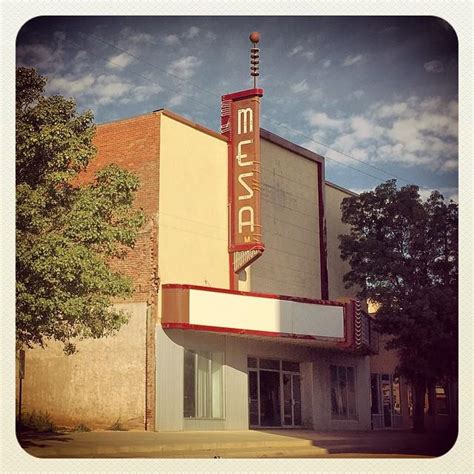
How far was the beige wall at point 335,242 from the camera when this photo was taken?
88.9 ft

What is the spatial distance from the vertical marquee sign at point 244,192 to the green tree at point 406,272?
310 centimetres

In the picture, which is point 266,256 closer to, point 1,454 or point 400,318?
point 400,318

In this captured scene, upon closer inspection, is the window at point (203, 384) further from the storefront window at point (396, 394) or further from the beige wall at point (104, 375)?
the storefront window at point (396, 394)

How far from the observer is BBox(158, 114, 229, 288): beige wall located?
824 inches

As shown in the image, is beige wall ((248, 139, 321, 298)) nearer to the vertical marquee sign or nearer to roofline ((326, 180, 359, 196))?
roofline ((326, 180, 359, 196))

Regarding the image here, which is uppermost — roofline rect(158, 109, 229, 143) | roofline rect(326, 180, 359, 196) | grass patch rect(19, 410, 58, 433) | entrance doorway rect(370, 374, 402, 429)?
roofline rect(158, 109, 229, 143)

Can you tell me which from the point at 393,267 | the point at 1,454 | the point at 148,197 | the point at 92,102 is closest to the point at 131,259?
the point at 148,197

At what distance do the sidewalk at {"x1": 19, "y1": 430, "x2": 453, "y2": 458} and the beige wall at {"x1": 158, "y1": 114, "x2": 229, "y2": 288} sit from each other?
3.71m

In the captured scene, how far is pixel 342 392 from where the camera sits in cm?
2708

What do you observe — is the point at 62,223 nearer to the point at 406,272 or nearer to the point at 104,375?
the point at 104,375

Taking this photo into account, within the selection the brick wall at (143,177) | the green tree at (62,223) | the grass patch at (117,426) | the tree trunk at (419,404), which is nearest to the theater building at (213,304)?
the brick wall at (143,177)

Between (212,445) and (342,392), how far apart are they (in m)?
10.9

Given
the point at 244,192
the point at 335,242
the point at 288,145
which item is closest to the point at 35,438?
the point at 244,192

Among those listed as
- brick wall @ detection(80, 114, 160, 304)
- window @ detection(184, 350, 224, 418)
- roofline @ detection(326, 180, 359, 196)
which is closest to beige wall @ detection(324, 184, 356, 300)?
roofline @ detection(326, 180, 359, 196)
